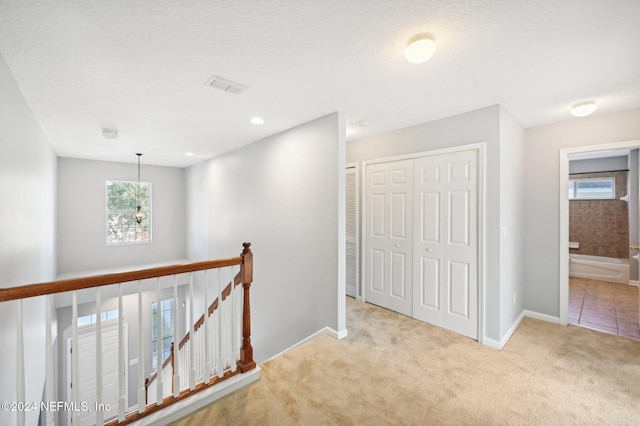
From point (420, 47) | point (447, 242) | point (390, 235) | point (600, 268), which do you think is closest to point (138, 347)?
point (420, 47)

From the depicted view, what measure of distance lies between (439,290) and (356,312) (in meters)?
1.07

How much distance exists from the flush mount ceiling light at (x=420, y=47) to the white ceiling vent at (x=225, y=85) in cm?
140

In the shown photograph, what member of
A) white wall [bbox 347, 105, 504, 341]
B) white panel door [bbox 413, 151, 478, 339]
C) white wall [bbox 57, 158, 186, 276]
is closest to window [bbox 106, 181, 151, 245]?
white wall [bbox 57, 158, 186, 276]

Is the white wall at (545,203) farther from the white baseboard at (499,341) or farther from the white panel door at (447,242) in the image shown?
the white panel door at (447,242)

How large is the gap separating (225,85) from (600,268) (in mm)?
7093

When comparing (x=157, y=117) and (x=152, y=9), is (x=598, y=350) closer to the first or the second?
(x=152, y=9)

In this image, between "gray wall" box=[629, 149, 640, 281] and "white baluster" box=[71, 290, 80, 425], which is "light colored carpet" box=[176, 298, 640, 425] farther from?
"gray wall" box=[629, 149, 640, 281]

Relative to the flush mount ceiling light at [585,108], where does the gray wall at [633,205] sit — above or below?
below

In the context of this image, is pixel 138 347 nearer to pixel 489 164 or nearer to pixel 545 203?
pixel 489 164

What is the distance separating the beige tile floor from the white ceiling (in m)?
2.45

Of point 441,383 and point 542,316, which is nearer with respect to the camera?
point 441,383

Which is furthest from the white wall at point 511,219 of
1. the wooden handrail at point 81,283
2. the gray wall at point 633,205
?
the wooden handrail at point 81,283

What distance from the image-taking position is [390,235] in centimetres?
362

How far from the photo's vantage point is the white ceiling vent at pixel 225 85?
87.7 inches
